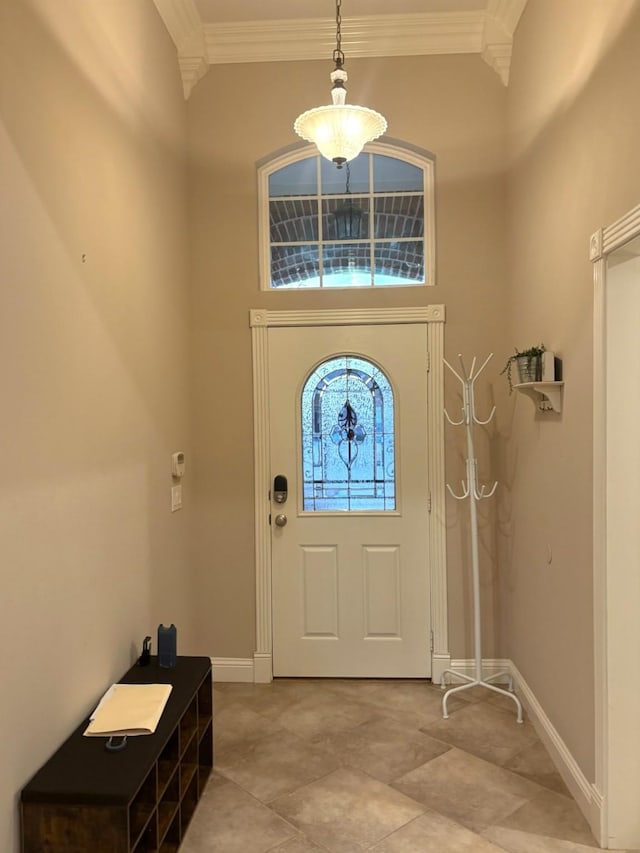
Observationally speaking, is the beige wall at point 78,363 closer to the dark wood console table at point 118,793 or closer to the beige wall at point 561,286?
the dark wood console table at point 118,793

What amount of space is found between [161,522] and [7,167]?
1.76 metres

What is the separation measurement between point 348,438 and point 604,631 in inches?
68.7

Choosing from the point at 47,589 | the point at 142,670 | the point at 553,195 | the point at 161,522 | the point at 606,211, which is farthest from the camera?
the point at 161,522

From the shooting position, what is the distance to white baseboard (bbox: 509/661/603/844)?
2.18 metres

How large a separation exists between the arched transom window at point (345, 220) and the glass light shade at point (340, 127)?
3.82 ft

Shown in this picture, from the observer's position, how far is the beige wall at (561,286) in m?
2.03

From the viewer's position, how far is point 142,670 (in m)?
2.44

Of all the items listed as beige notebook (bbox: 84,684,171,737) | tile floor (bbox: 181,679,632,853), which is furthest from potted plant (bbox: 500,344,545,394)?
beige notebook (bbox: 84,684,171,737)

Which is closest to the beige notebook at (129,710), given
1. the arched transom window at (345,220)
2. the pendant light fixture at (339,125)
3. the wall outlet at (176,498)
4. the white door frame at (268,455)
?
the wall outlet at (176,498)

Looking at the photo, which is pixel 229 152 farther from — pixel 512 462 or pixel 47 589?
pixel 47 589

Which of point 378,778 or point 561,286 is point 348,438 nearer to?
point 561,286

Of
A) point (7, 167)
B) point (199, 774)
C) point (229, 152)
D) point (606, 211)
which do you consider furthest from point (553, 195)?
point (199, 774)

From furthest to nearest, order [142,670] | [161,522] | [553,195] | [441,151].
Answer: [441,151] < [161,522] < [553,195] < [142,670]

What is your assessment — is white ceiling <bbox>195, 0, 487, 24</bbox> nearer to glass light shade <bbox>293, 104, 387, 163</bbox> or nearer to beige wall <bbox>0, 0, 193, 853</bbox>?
beige wall <bbox>0, 0, 193, 853</bbox>
